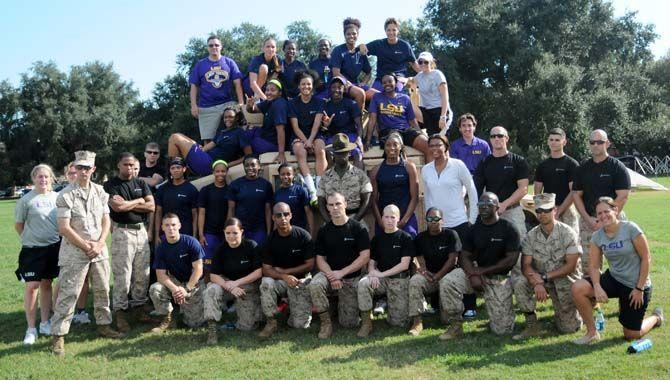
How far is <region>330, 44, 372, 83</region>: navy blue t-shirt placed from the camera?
10883mm

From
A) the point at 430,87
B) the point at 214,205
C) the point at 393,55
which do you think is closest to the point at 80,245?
the point at 214,205

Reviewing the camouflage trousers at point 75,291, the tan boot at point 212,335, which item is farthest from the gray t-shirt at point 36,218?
the tan boot at point 212,335

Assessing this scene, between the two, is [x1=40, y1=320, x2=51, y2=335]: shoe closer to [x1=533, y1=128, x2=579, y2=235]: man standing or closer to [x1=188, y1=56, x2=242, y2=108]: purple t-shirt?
[x1=188, y1=56, x2=242, y2=108]: purple t-shirt

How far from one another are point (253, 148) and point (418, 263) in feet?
11.7

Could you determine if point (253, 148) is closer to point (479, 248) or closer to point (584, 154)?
point (479, 248)

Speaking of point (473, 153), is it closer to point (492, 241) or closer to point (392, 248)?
point (492, 241)

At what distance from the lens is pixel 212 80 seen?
37.0 ft

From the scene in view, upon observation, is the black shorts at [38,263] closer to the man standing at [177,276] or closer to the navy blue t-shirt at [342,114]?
the man standing at [177,276]

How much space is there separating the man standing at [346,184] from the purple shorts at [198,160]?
8.32ft

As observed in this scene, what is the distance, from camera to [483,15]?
4003 centimetres

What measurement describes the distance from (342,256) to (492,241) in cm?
192

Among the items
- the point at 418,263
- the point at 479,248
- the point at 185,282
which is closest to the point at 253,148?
the point at 185,282

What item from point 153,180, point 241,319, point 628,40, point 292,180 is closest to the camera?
point 241,319

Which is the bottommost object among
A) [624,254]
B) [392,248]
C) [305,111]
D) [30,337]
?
[30,337]
